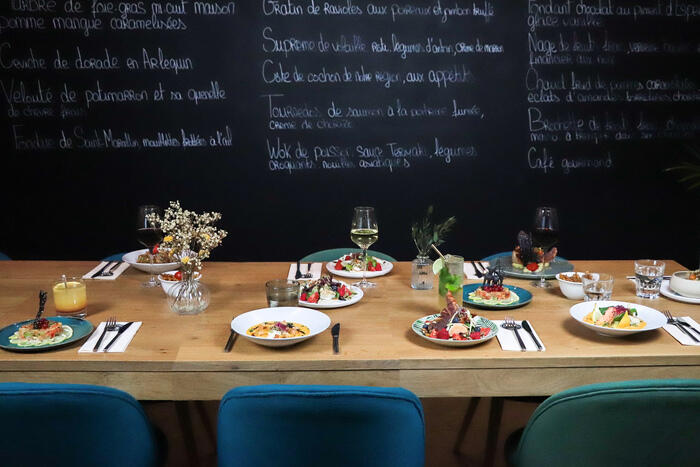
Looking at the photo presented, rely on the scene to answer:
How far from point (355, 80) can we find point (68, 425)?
284 centimetres

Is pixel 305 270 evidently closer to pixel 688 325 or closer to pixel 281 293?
pixel 281 293

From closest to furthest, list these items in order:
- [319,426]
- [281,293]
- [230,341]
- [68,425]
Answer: [319,426] → [68,425] → [230,341] → [281,293]

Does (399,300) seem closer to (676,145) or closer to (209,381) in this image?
(209,381)

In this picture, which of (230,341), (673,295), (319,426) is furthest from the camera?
(673,295)

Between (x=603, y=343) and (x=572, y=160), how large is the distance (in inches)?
95.0

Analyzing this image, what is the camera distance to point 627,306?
189 cm

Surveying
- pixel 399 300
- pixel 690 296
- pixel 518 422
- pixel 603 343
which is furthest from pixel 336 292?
pixel 518 422

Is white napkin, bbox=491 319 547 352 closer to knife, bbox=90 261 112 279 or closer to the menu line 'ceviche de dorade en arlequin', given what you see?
the menu line 'ceviche de dorade en arlequin'

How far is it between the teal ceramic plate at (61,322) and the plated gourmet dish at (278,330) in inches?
17.5

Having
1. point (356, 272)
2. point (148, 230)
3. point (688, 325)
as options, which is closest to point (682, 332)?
point (688, 325)

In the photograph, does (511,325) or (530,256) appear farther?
(530,256)

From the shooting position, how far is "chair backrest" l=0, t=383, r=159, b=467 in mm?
1318

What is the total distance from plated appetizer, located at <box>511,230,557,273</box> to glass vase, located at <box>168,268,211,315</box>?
112 centimetres

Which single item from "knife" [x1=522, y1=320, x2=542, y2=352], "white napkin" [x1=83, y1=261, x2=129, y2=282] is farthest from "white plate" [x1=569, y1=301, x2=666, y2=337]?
"white napkin" [x1=83, y1=261, x2=129, y2=282]
